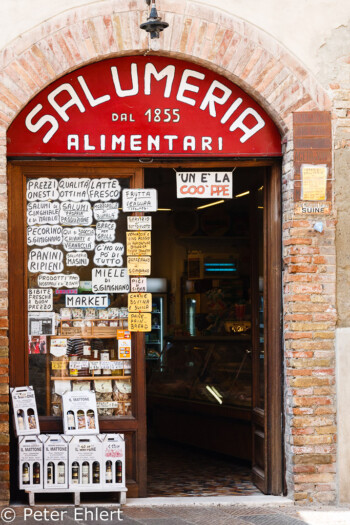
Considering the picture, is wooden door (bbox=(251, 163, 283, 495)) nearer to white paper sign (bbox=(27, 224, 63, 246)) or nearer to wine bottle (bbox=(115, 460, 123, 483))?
wine bottle (bbox=(115, 460, 123, 483))

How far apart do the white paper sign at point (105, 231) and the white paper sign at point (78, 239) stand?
0.05 m

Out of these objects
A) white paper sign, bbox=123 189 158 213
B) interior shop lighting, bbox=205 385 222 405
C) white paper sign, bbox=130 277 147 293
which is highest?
white paper sign, bbox=123 189 158 213

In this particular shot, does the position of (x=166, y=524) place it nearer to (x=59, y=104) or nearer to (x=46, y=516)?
(x=46, y=516)

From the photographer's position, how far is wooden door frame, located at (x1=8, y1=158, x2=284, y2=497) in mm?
7035

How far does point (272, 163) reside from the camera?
23.7ft

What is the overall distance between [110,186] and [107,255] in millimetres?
617

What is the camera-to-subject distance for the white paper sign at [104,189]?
7.23 m

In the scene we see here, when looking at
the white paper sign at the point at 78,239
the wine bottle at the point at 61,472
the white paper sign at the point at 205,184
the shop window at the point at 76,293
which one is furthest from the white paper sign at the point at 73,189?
the wine bottle at the point at 61,472

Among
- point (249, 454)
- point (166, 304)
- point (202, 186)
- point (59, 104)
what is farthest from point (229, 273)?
point (59, 104)

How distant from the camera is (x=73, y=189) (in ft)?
23.7

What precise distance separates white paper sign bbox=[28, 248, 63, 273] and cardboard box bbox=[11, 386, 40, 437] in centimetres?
106

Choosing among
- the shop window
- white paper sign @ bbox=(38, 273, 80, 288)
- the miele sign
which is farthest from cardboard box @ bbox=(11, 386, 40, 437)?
the miele sign

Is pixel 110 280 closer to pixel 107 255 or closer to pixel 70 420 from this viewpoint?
pixel 107 255

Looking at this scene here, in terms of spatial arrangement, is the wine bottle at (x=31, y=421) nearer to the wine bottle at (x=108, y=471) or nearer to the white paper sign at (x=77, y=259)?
the wine bottle at (x=108, y=471)
